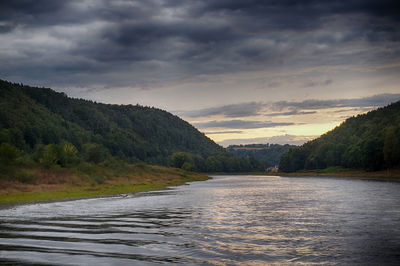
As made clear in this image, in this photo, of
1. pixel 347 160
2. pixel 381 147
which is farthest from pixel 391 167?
pixel 347 160

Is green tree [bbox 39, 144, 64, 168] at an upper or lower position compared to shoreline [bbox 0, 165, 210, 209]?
upper

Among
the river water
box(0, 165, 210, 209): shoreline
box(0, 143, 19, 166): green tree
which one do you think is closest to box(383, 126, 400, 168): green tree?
box(0, 165, 210, 209): shoreline

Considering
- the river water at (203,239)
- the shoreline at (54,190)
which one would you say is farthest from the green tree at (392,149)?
the river water at (203,239)

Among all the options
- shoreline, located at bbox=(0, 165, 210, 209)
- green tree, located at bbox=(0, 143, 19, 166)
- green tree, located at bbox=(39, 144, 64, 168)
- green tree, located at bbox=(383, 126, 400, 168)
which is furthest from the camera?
green tree, located at bbox=(383, 126, 400, 168)

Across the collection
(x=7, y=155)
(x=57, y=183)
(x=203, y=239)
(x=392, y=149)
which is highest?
(x=392, y=149)

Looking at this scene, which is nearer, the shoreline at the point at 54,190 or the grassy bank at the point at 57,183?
the shoreline at the point at 54,190

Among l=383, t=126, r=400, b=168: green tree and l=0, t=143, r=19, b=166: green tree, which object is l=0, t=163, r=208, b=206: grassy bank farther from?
l=383, t=126, r=400, b=168: green tree

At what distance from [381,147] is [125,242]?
15688 cm

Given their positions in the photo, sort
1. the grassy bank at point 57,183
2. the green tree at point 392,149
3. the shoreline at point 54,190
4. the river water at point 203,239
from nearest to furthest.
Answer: the river water at point 203,239 → the shoreline at point 54,190 → the grassy bank at point 57,183 → the green tree at point 392,149

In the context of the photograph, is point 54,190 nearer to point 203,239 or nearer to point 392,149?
point 203,239

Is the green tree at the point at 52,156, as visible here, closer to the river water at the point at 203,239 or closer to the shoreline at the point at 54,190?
the shoreline at the point at 54,190

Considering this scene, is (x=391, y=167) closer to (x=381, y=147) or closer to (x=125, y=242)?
(x=381, y=147)

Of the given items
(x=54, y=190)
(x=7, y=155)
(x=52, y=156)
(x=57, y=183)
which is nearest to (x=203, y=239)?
(x=54, y=190)

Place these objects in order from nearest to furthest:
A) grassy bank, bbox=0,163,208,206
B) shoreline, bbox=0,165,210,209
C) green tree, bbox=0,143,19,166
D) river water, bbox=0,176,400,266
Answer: river water, bbox=0,176,400,266 → shoreline, bbox=0,165,210,209 → grassy bank, bbox=0,163,208,206 → green tree, bbox=0,143,19,166
